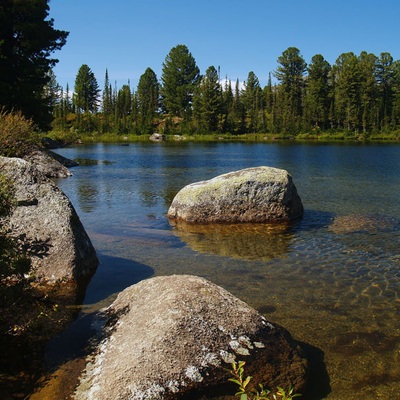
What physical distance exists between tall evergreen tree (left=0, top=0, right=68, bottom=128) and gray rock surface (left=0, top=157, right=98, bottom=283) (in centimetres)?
2881

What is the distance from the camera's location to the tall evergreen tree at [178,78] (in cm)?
13350

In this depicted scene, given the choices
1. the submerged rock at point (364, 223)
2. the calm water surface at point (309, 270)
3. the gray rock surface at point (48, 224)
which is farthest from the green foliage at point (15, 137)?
the submerged rock at point (364, 223)

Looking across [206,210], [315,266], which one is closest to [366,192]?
[206,210]

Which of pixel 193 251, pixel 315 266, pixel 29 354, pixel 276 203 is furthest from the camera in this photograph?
pixel 276 203

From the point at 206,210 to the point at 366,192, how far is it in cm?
1130

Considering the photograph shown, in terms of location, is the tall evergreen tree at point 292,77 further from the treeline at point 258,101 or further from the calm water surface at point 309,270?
the calm water surface at point 309,270

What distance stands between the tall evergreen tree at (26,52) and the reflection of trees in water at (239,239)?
2744 centimetres

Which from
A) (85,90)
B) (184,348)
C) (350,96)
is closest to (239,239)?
(184,348)

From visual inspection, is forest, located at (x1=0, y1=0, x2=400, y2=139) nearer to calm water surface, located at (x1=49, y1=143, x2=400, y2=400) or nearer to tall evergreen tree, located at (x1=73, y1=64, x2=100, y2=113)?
tall evergreen tree, located at (x1=73, y1=64, x2=100, y2=113)

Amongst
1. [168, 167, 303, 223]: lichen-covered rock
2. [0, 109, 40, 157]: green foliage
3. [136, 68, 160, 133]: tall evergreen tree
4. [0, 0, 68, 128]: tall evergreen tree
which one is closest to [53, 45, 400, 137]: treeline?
[136, 68, 160, 133]: tall evergreen tree

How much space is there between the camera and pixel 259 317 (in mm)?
5758

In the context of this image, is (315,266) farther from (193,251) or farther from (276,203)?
(276,203)

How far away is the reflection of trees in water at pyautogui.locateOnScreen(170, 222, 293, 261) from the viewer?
1134cm

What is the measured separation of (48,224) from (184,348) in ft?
16.3
